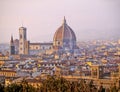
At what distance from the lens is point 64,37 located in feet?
100

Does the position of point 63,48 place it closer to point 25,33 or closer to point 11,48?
point 25,33

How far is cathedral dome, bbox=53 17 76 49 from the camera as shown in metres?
29.9

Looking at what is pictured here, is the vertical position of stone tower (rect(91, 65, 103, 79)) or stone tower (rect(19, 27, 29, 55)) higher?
stone tower (rect(19, 27, 29, 55))

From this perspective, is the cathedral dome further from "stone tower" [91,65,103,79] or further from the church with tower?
"stone tower" [91,65,103,79]

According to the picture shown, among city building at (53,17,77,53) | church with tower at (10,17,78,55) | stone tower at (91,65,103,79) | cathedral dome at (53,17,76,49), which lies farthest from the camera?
cathedral dome at (53,17,76,49)

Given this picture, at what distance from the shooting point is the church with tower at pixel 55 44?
93.6ft

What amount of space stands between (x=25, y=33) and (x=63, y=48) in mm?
2123

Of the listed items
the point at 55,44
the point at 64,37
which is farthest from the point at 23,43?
the point at 64,37

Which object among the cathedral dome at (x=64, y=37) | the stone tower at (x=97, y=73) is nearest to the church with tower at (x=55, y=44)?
the cathedral dome at (x=64, y=37)

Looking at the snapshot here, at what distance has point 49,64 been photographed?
19.3 m

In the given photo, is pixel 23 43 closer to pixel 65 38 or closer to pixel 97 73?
pixel 65 38

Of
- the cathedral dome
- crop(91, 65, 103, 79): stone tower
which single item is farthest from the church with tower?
crop(91, 65, 103, 79): stone tower

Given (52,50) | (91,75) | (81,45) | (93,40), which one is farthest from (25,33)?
(91,75)

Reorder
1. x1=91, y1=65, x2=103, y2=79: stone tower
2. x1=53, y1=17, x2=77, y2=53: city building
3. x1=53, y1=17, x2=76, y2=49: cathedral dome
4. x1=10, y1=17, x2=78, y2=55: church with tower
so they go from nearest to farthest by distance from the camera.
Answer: x1=91, y1=65, x2=103, y2=79: stone tower
x1=10, y1=17, x2=78, y2=55: church with tower
x1=53, y1=17, x2=77, y2=53: city building
x1=53, y1=17, x2=76, y2=49: cathedral dome
